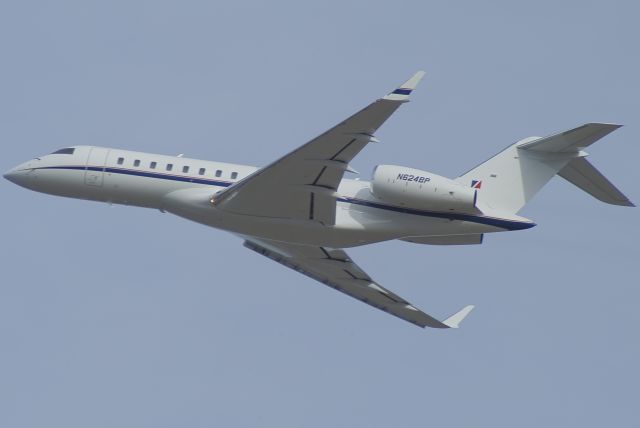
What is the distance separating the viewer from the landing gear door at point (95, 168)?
37.5 meters

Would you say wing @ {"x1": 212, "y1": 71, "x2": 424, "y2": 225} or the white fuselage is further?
the white fuselage

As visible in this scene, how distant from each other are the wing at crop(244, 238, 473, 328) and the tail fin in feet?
16.7

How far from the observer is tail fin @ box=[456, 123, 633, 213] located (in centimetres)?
3519

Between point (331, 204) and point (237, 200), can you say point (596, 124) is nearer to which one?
point (331, 204)

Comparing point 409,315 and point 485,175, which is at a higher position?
point 485,175

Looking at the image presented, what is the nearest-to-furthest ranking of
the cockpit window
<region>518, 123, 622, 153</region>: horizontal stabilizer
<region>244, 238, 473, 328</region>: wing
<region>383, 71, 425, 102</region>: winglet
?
<region>383, 71, 425, 102</region>: winglet
<region>518, 123, 622, 153</region>: horizontal stabilizer
the cockpit window
<region>244, 238, 473, 328</region>: wing

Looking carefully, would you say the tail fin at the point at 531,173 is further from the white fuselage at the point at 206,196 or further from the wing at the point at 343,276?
the wing at the point at 343,276

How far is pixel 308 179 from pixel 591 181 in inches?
316

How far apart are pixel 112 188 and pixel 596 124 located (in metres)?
14.1

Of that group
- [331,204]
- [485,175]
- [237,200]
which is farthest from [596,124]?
[237,200]

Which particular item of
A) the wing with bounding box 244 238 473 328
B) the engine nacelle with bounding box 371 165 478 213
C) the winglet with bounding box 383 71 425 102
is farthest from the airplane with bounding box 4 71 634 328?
the winglet with bounding box 383 71 425 102

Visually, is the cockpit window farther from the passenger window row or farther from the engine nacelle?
the engine nacelle

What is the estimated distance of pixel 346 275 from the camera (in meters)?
40.0

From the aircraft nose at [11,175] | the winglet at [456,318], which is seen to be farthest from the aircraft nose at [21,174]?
the winglet at [456,318]
